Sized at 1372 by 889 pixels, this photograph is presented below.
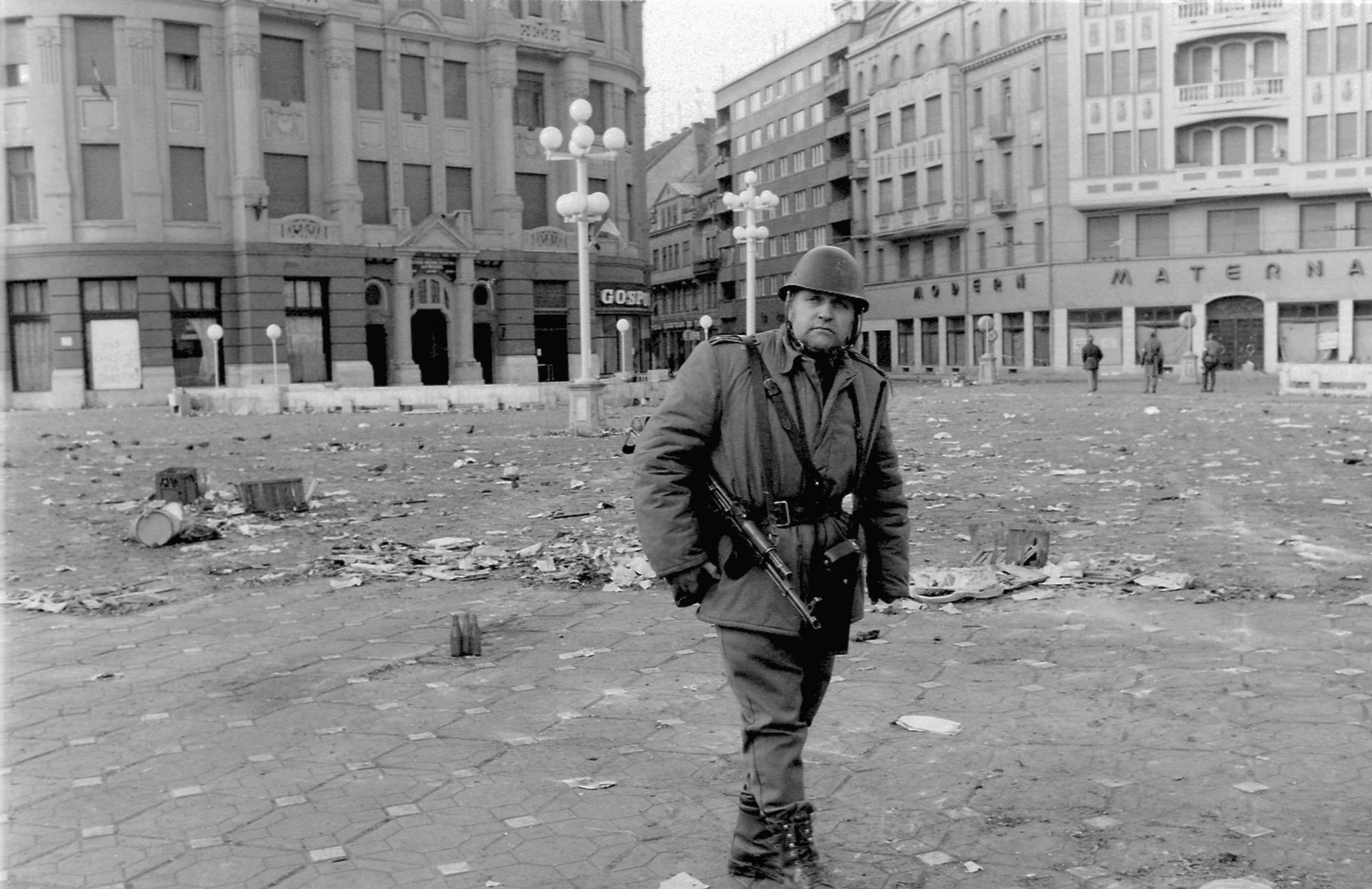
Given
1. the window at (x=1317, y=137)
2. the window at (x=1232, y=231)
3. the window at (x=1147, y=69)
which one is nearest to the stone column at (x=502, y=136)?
the window at (x=1147, y=69)

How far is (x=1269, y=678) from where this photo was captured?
5.86 m

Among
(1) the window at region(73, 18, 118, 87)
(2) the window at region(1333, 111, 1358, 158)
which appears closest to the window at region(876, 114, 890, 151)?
(2) the window at region(1333, 111, 1358, 158)

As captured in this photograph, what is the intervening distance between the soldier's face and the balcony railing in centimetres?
5300

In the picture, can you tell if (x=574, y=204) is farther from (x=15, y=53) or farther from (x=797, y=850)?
(x=15, y=53)

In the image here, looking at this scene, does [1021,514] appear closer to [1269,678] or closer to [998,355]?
[1269,678]

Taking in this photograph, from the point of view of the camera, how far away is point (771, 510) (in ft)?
12.4

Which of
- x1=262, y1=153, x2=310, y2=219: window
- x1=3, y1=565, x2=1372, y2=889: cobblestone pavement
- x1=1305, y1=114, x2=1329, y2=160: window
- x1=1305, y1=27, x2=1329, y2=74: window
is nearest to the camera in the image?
x1=3, y1=565, x2=1372, y2=889: cobblestone pavement

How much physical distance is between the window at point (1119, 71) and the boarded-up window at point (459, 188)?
27055 mm

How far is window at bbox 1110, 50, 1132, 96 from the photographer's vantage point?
52688 millimetres

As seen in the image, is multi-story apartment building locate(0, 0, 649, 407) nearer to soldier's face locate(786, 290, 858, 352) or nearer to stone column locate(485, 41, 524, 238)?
stone column locate(485, 41, 524, 238)

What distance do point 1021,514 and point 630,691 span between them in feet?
20.8

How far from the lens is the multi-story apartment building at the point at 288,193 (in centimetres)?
3819

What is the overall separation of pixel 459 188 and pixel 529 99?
431cm

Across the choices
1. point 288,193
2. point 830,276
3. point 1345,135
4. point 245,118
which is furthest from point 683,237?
point 830,276
